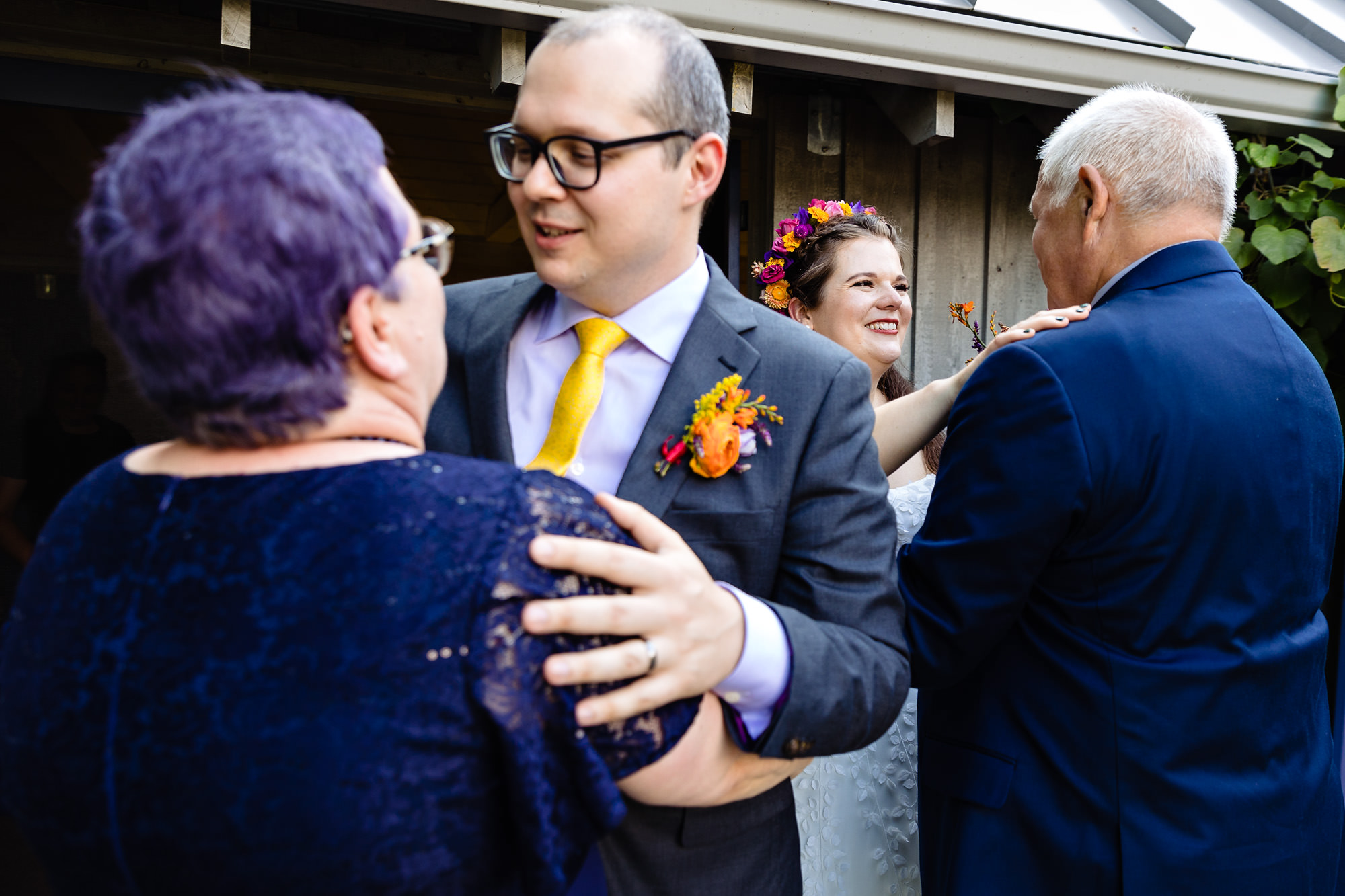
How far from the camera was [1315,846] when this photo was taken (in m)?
1.65

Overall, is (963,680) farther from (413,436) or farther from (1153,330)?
(413,436)

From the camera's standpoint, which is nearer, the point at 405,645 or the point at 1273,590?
the point at 405,645

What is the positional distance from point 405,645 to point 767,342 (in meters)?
0.78

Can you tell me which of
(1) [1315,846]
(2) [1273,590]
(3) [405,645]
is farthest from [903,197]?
(3) [405,645]

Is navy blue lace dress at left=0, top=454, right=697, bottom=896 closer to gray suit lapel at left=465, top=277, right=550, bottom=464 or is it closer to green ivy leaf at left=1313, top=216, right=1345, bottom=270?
gray suit lapel at left=465, top=277, right=550, bottom=464

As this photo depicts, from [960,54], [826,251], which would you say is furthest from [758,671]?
[960,54]

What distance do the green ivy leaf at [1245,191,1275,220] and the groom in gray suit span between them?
2.62m

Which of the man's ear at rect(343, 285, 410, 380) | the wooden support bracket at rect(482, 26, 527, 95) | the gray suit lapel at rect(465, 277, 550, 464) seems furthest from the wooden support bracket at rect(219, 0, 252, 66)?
the man's ear at rect(343, 285, 410, 380)

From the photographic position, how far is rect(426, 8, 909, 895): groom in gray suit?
1.26 m

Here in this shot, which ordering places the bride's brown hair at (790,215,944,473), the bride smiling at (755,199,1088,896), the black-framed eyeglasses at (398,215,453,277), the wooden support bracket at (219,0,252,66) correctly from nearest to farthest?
the black-framed eyeglasses at (398,215,453,277), the bride smiling at (755,199,1088,896), the wooden support bracket at (219,0,252,66), the bride's brown hair at (790,215,944,473)

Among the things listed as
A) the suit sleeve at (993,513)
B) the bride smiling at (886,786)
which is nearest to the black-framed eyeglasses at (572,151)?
the suit sleeve at (993,513)

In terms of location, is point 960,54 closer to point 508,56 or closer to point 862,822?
point 508,56

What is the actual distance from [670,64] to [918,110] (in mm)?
1885

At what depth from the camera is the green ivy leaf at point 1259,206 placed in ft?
10.5
